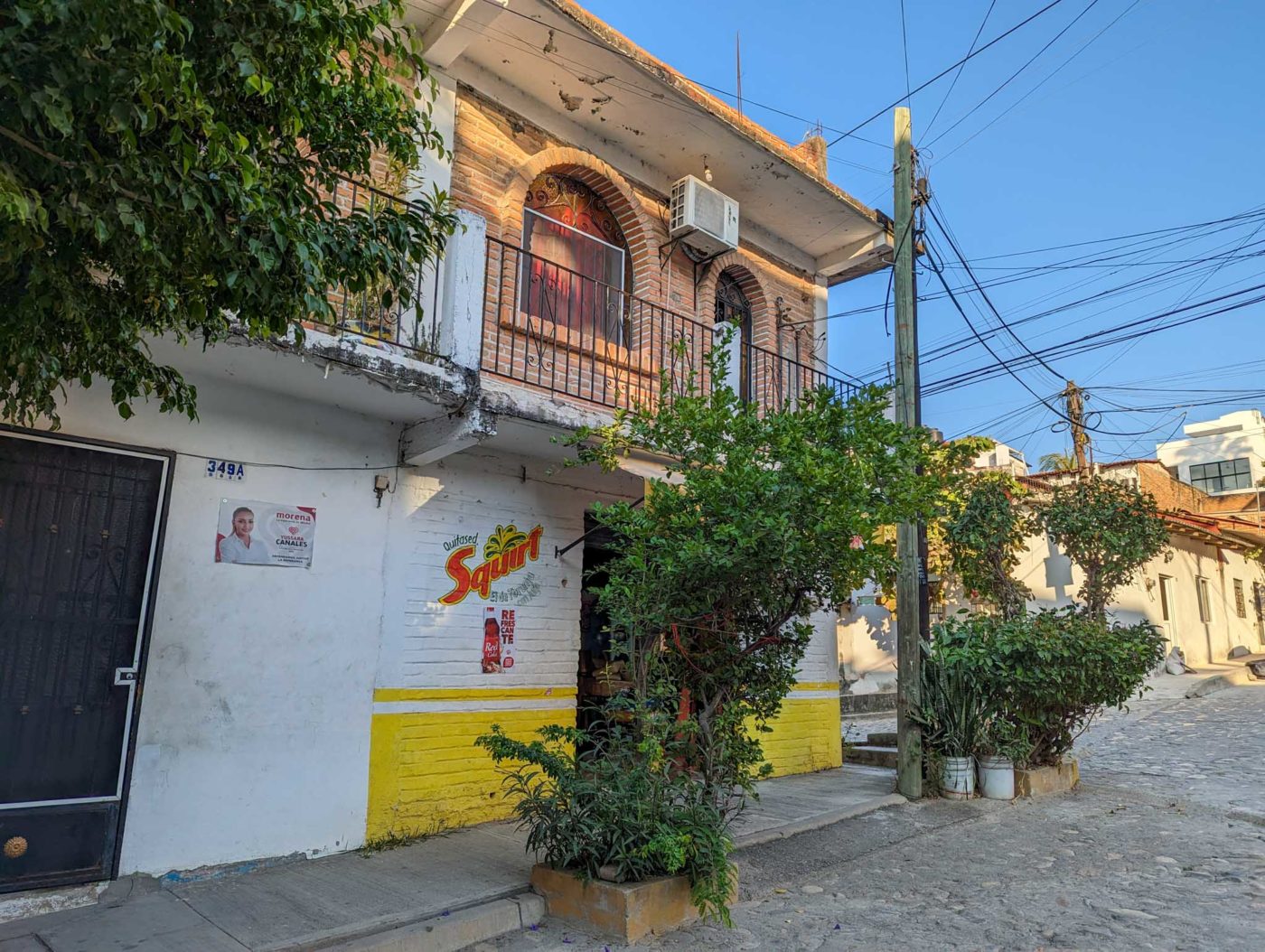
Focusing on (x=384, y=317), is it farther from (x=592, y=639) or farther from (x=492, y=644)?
(x=592, y=639)

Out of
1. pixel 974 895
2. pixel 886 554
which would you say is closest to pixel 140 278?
pixel 886 554

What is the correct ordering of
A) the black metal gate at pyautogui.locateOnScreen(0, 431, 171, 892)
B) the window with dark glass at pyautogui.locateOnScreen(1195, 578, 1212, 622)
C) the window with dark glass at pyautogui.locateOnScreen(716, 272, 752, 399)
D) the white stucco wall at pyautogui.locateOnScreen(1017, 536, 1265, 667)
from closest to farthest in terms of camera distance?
Answer: 1. the black metal gate at pyautogui.locateOnScreen(0, 431, 171, 892)
2. the window with dark glass at pyautogui.locateOnScreen(716, 272, 752, 399)
3. the white stucco wall at pyautogui.locateOnScreen(1017, 536, 1265, 667)
4. the window with dark glass at pyautogui.locateOnScreen(1195, 578, 1212, 622)

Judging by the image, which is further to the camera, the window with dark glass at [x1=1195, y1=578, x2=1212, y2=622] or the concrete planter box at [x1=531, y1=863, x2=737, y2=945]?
the window with dark glass at [x1=1195, y1=578, x2=1212, y2=622]

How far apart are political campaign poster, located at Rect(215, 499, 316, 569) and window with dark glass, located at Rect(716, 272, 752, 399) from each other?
17.6 feet

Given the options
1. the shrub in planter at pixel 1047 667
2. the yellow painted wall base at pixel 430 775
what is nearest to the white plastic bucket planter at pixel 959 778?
the shrub in planter at pixel 1047 667

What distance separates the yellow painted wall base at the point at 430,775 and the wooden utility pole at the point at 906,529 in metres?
3.96

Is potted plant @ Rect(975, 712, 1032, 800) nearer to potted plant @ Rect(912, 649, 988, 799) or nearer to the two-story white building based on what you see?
potted plant @ Rect(912, 649, 988, 799)

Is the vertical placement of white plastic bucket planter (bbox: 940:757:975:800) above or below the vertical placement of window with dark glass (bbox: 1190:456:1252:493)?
below

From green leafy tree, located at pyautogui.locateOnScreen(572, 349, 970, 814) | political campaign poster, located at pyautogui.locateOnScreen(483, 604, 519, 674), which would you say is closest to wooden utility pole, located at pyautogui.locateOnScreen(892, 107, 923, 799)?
green leafy tree, located at pyautogui.locateOnScreen(572, 349, 970, 814)

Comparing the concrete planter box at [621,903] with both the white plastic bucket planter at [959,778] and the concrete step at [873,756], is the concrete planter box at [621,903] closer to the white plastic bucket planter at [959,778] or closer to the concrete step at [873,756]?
the white plastic bucket planter at [959,778]

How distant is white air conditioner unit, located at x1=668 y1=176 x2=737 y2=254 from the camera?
8.95 meters

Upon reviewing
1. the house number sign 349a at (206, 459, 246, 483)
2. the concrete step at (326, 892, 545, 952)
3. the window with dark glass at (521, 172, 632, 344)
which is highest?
the window with dark glass at (521, 172, 632, 344)

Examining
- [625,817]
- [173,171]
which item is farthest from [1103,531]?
[173,171]

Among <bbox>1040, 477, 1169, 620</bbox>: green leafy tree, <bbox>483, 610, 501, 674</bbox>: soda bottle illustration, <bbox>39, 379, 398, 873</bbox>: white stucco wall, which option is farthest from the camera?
<bbox>1040, 477, 1169, 620</bbox>: green leafy tree
